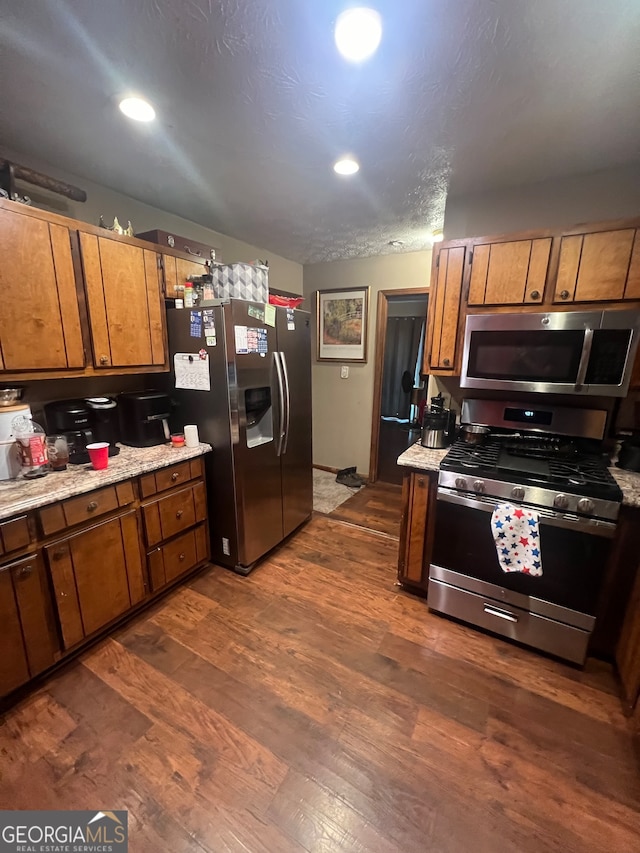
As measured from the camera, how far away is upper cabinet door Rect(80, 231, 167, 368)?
6.04 feet

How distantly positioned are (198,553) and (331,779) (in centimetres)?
143

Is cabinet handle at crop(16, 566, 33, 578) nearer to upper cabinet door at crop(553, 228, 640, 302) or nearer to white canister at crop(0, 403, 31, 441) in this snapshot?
white canister at crop(0, 403, 31, 441)

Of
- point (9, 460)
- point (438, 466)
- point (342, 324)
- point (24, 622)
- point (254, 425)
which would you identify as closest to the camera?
point (24, 622)

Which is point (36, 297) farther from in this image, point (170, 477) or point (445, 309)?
point (445, 309)

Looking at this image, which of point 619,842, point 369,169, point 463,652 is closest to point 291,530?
point 463,652

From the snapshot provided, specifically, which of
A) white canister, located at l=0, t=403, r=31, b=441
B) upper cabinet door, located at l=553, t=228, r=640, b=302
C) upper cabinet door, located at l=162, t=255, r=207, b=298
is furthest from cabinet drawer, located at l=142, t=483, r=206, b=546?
upper cabinet door, located at l=553, t=228, r=640, b=302

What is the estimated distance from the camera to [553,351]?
1.84 metres

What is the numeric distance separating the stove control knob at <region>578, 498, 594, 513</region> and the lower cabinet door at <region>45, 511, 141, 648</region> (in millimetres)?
2245

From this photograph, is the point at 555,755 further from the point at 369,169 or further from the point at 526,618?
the point at 369,169

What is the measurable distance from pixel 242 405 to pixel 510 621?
193cm

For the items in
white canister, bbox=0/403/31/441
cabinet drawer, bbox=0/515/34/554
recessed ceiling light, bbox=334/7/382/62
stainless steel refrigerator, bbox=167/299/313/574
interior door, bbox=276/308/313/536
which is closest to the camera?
recessed ceiling light, bbox=334/7/382/62

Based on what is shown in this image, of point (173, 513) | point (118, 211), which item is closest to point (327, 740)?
point (173, 513)

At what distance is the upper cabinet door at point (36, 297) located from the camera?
5.03 ft

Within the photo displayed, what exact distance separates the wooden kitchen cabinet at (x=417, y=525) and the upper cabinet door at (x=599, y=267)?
124cm
